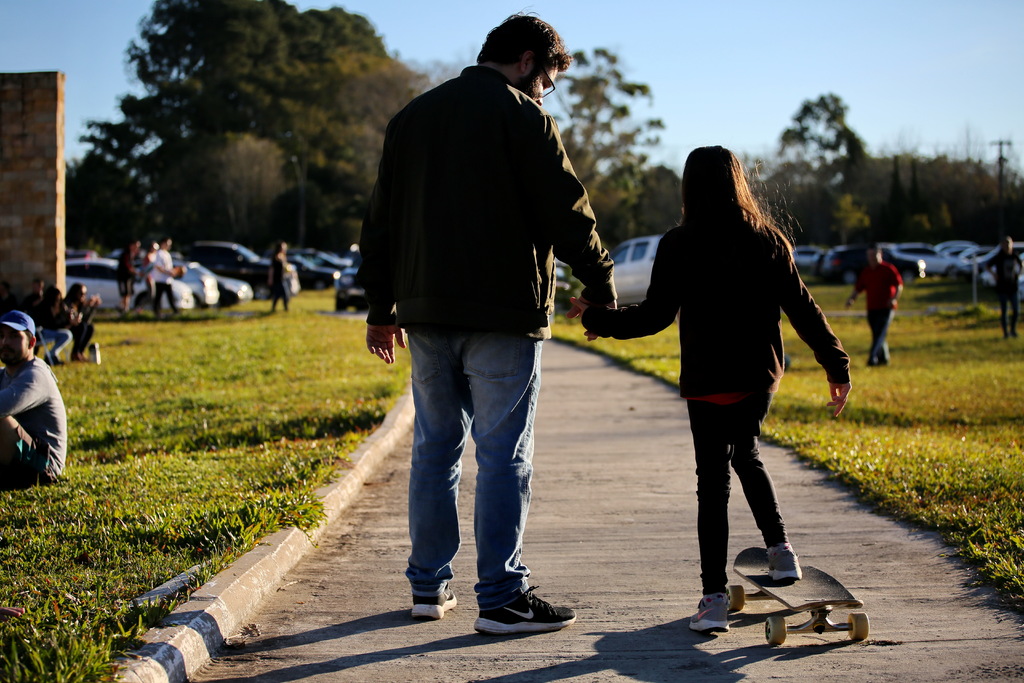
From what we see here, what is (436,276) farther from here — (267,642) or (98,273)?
(98,273)

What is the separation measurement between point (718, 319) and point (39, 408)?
4.40 m

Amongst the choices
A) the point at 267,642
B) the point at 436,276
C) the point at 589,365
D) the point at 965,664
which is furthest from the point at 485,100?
the point at 589,365

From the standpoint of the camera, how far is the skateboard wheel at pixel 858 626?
3795 mm

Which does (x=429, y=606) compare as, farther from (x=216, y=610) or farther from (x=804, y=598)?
(x=804, y=598)

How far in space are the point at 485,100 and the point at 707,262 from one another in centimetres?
105

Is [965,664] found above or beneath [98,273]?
beneath

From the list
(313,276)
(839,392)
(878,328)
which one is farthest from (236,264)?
(839,392)

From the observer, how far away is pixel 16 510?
5664 mm

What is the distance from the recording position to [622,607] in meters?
4.34

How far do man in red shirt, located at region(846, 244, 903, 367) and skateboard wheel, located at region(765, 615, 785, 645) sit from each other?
13.3 metres

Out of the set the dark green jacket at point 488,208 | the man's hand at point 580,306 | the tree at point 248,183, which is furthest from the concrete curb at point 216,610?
the tree at point 248,183

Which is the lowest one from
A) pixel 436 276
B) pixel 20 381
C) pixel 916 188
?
pixel 20 381

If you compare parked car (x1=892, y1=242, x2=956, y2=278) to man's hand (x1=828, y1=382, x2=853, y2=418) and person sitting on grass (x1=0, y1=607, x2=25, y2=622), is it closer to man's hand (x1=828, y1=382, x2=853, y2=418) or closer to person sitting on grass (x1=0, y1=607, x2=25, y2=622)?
man's hand (x1=828, y1=382, x2=853, y2=418)

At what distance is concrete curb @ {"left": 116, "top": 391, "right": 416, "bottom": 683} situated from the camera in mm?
3405
